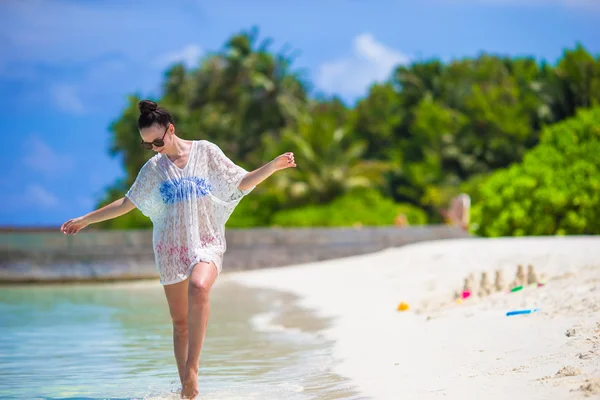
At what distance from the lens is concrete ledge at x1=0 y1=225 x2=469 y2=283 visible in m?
20.2

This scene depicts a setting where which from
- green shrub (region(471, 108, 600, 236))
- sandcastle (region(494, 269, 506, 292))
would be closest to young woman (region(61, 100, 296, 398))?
sandcastle (region(494, 269, 506, 292))

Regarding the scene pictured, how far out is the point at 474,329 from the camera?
24.0 ft

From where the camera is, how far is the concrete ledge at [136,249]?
2022cm

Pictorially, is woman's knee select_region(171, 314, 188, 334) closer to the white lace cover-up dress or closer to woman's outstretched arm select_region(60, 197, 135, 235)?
the white lace cover-up dress

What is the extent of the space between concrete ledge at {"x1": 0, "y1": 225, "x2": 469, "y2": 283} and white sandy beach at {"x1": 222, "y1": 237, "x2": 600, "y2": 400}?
6014 mm

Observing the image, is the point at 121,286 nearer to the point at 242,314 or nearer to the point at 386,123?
the point at 242,314

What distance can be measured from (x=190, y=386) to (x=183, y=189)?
1191 millimetres

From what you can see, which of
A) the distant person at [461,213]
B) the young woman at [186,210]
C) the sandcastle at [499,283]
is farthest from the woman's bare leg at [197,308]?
the distant person at [461,213]

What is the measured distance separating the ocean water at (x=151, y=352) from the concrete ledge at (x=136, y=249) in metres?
5.23

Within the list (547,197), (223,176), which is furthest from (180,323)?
(547,197)

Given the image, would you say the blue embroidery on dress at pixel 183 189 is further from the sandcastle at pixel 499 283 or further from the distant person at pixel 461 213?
the distant person at pixel 461 213

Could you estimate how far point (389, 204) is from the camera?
35156 millimetres

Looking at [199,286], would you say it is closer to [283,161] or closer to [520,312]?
[283,161]

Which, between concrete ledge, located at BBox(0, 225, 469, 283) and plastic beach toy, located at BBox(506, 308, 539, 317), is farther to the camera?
concrete ledge, located at BBox(0, 225, 469, 283)
